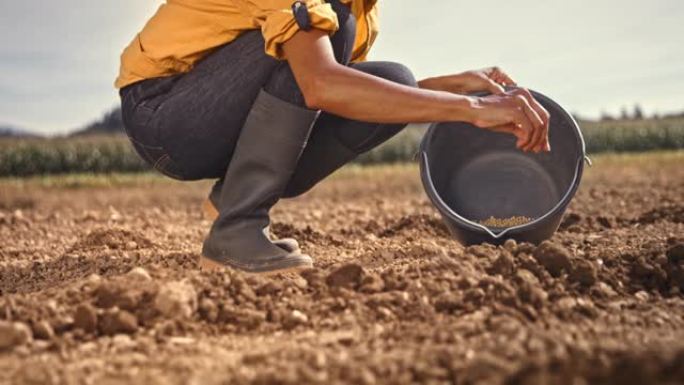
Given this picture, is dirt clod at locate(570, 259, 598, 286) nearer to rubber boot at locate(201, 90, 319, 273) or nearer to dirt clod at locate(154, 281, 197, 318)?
rubber boot at locate(201, 90, 319, 273)

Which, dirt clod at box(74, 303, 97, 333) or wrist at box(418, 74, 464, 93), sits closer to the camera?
dirt clod at box(74, 303, 97, 333)

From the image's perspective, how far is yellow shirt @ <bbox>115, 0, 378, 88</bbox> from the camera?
2613 mm

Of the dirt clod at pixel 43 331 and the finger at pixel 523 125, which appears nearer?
the dirt clod at pixel 43 331

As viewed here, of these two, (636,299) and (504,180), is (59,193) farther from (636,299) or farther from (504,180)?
(636,299)

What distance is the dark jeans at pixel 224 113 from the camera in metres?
2.88

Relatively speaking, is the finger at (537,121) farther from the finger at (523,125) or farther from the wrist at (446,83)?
the wrist at (446,83)

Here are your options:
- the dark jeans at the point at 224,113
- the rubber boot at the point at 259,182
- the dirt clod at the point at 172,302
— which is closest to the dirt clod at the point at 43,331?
the dirt clod at the point at 172,302

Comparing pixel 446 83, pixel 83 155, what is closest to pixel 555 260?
pixel 446 83

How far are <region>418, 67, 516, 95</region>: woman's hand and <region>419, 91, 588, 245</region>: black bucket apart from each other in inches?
7.9

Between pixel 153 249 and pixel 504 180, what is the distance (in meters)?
1.61

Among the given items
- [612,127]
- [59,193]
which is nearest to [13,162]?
[59,193]

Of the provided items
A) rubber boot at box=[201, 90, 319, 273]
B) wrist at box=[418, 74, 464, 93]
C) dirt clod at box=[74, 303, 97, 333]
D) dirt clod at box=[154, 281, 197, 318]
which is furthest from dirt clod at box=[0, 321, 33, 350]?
wrist at box=[418, 74, 464, 93]

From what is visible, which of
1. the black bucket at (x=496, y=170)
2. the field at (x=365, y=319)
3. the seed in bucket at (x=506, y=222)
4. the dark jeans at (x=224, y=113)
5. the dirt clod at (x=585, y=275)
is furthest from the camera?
the black bucket at (x=496, y=170)

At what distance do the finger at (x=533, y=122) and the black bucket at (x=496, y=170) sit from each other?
834 millimetres
